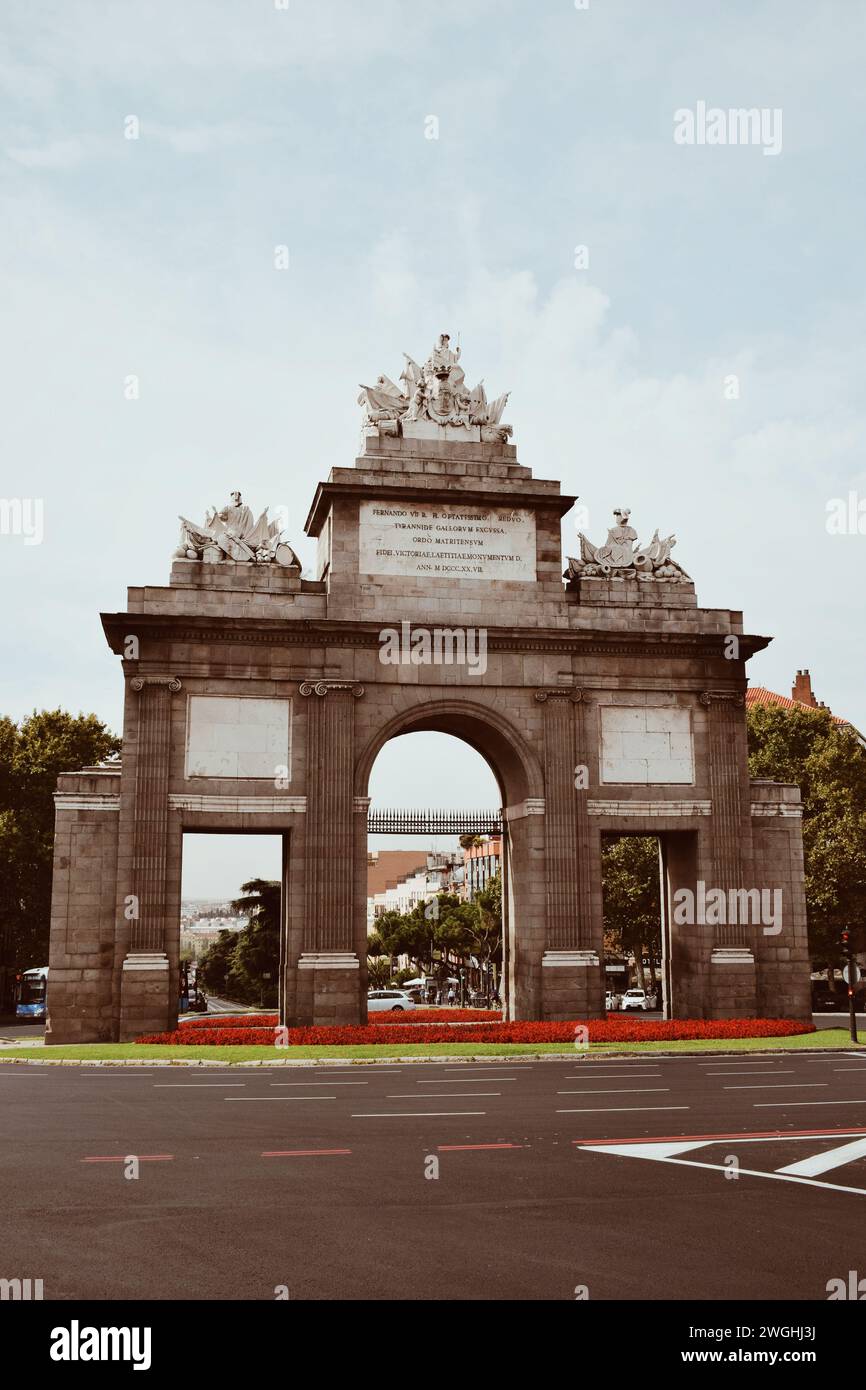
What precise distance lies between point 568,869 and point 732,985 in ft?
19.9

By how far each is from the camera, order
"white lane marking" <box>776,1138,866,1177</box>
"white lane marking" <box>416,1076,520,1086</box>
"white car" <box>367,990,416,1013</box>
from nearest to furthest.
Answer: "white lane marking" <box>776,1138,866,1177</box>, "white lane marking" <box>416,1076,520,1086</box>, "white car" <box>367,990,416,1013</box>

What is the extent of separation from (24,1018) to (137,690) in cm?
3362

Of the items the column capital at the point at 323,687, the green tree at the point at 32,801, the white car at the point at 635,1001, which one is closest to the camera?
the column capital at the point at 323,687

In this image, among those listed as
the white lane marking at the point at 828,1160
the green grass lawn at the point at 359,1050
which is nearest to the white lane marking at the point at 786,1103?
the white lane marking at the point at 828,1160

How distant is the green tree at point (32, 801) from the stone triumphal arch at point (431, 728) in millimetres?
20268

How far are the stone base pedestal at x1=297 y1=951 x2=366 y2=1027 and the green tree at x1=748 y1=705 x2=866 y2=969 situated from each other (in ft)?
98.6

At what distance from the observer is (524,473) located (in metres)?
39.6

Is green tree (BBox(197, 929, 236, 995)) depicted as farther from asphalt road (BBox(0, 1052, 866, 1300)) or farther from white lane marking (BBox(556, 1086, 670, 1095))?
asphalt road (BBox(0, 1052, 866, 1300))

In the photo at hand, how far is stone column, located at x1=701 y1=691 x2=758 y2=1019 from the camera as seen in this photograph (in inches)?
1487

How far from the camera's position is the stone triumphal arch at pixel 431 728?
36.0 metres

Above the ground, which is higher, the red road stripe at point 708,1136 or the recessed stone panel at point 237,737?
the recessed stone panel at point 237,737

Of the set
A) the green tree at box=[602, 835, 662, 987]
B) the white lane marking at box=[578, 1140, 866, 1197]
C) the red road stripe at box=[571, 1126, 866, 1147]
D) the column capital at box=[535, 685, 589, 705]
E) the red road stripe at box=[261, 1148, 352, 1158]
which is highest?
the column capital at box=[535, 685, 589, 705]

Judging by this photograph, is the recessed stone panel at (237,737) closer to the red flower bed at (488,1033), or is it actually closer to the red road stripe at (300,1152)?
the red flower bed at (488,1033)

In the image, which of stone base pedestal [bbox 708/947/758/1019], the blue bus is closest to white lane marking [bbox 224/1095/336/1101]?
stone base pedestal [bbox 708/947/758/1019]
